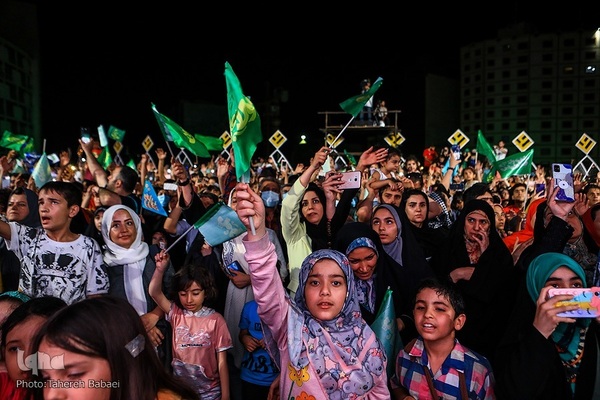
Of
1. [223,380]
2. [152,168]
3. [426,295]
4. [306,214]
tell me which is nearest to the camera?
[426,295]

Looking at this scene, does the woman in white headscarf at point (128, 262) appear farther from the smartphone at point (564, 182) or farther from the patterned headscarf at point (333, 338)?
the smartphone at point (564, 182)

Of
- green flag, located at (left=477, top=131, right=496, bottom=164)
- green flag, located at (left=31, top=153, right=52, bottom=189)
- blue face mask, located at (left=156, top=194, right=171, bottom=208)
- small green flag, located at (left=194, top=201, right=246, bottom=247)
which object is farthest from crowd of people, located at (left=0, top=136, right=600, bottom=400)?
green flag, located at (left=477, top=131, right=496, bottom=164)

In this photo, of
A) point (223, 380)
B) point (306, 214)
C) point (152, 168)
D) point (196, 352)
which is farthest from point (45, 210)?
point (152, 168)

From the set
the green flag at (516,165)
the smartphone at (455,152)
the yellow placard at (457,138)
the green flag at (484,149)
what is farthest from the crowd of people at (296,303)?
the yellow placard at (457,138)

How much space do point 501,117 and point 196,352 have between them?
140ft

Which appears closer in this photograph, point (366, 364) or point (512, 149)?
point (366, 364)

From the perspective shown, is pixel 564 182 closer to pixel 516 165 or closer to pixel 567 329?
pixel 567 329

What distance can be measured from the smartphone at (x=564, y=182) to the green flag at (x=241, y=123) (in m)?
1.68

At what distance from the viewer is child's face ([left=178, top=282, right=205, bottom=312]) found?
291cm

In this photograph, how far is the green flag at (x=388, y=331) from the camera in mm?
2475

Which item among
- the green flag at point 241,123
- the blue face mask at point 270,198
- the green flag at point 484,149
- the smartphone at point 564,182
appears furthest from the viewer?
the green flag at point 484,149

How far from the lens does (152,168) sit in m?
11.6

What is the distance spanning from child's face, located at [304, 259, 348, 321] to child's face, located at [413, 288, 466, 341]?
42 centimetres

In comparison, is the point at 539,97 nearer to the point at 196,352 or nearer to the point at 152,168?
the point at 152,168
